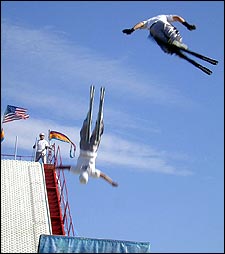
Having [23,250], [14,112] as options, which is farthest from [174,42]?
[14,112]

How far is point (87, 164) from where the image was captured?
467 inches

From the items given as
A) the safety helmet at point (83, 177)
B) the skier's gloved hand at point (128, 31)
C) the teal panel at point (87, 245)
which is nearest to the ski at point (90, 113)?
the safety helmet at point (83, 177)

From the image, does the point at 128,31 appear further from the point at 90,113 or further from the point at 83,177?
the point at 83,177

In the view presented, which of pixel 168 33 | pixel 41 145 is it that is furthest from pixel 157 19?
pixel 41 145

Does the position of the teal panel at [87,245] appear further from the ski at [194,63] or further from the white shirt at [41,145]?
the white shirt at [41,145]

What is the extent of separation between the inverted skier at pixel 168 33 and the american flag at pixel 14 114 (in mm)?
13323

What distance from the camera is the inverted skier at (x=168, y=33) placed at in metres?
12.1

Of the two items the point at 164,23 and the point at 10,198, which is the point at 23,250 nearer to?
the point at 10,198

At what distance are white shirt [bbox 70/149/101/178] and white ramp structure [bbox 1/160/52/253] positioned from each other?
7.08 meters

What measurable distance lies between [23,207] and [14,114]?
242 inches

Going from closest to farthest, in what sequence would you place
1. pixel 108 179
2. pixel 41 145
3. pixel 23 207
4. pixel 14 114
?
pixel 108 179, pixel 23 207, pixel 41 145, pixel 14 114

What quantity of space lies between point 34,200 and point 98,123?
890 cm

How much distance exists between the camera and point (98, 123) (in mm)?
11977

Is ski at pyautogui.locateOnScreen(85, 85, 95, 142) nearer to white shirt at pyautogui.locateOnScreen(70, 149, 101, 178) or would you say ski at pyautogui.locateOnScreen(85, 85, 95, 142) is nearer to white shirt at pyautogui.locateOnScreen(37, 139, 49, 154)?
white shirt at pyautogui.locateOnScreen(70, 149, 101, 178)
